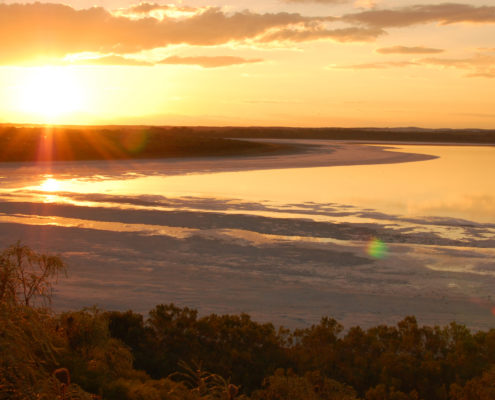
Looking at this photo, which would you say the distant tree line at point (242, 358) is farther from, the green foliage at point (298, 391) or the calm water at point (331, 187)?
the calm water at point (331, 187)

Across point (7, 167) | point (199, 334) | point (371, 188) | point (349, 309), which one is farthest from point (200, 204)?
point (7, 167)

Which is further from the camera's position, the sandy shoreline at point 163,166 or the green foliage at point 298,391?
the sandy shoreline at point 163,166

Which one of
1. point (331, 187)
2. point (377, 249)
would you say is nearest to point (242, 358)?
point (377, 249)

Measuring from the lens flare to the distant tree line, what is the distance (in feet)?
17.2

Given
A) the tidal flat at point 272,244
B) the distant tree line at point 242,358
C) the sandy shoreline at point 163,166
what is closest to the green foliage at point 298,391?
the distant tree line at point 242,358

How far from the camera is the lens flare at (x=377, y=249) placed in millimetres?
14102

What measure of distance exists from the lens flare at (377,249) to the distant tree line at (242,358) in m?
5.25

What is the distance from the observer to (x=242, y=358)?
763 cm

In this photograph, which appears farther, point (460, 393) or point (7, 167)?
point (7, 167)

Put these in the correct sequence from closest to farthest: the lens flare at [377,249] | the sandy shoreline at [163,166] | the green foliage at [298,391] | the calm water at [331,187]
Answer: the green foliage at [298,391] → the lens flare at [377,249] → the calm water at [331,187] → the sandy shoreline at [163,166]

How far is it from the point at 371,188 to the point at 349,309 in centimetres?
1795

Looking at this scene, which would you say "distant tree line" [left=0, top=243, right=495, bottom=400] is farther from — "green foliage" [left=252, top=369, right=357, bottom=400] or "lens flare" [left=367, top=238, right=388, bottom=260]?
"lens flare" [left=367, top=238, right=388, bottom=260]

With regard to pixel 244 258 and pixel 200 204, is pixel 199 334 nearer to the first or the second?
pixel 244 258

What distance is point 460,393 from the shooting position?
635 cm
